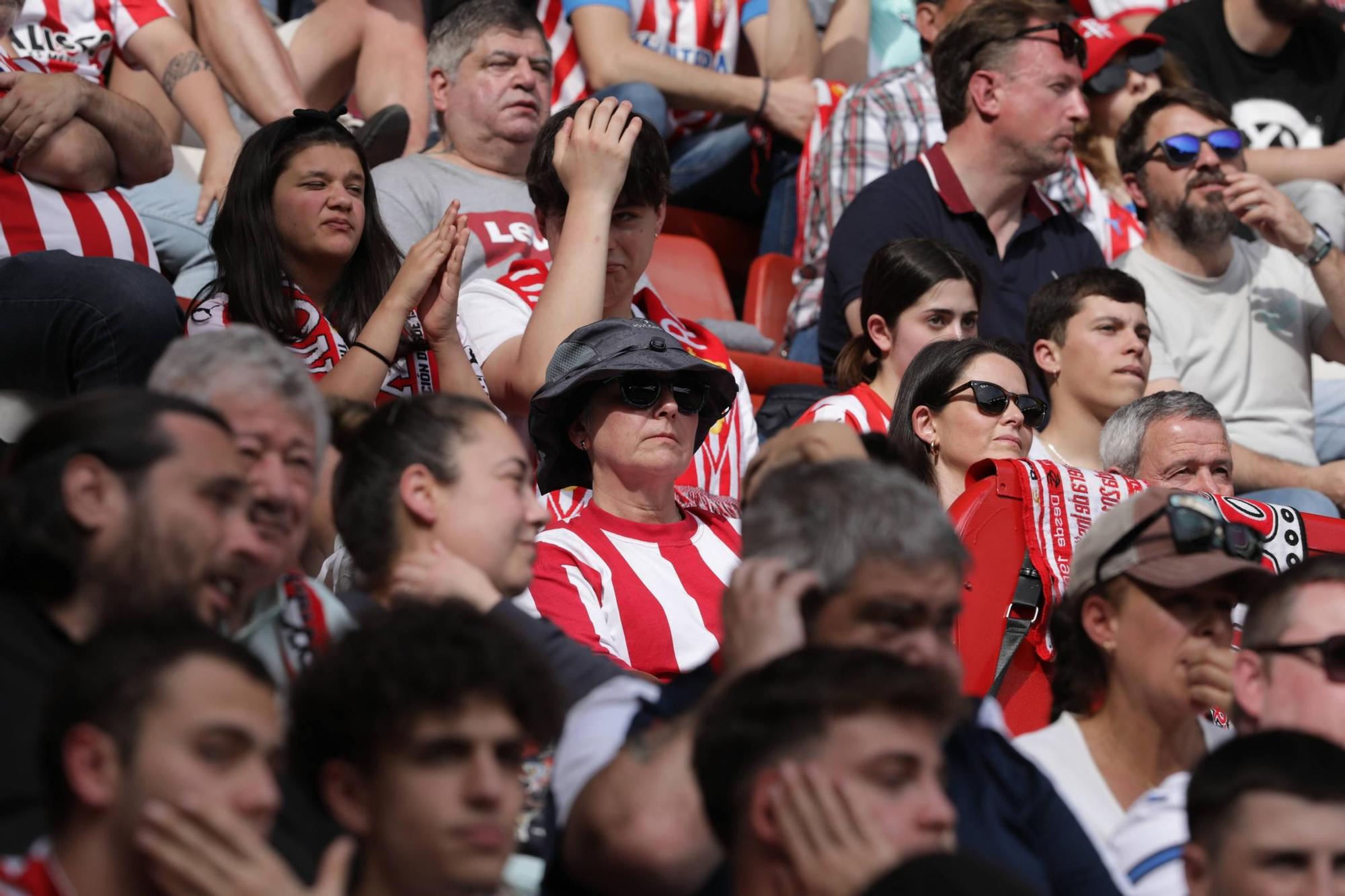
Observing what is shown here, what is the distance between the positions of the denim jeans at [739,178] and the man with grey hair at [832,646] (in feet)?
13.2

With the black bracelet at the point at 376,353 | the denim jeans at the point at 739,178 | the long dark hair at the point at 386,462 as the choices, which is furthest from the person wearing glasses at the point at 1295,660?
the denim jeans at the point at 739,178

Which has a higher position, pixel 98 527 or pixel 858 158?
pixel 98 527

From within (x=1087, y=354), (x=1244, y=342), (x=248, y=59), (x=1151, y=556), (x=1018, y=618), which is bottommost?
(x=1244, y=342)

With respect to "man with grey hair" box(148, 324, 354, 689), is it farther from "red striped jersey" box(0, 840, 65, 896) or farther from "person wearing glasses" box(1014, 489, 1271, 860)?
"person wearing glasses" box(1014, 489, 1271, 860)

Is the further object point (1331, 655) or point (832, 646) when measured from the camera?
point (1331, 655)

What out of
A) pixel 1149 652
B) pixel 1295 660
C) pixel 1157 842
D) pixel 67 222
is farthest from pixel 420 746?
pixel 67 222

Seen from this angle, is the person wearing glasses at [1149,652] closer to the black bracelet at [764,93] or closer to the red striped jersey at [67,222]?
the red striped jersey at [67,222]

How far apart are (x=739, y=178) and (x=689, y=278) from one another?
74 centimetres

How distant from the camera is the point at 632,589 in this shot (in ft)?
11.4

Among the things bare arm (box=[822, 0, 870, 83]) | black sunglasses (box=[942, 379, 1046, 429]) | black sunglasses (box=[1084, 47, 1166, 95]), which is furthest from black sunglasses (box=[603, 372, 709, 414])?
bare arm (box=[822, 0, 870, 83])

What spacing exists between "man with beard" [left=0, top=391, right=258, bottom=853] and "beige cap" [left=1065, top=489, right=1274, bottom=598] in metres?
1.46

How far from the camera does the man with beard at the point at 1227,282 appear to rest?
5.33 metres

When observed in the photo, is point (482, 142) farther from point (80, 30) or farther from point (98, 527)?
point (98, 527)

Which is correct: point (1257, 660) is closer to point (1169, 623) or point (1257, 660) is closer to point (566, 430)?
point (1169, 623)
